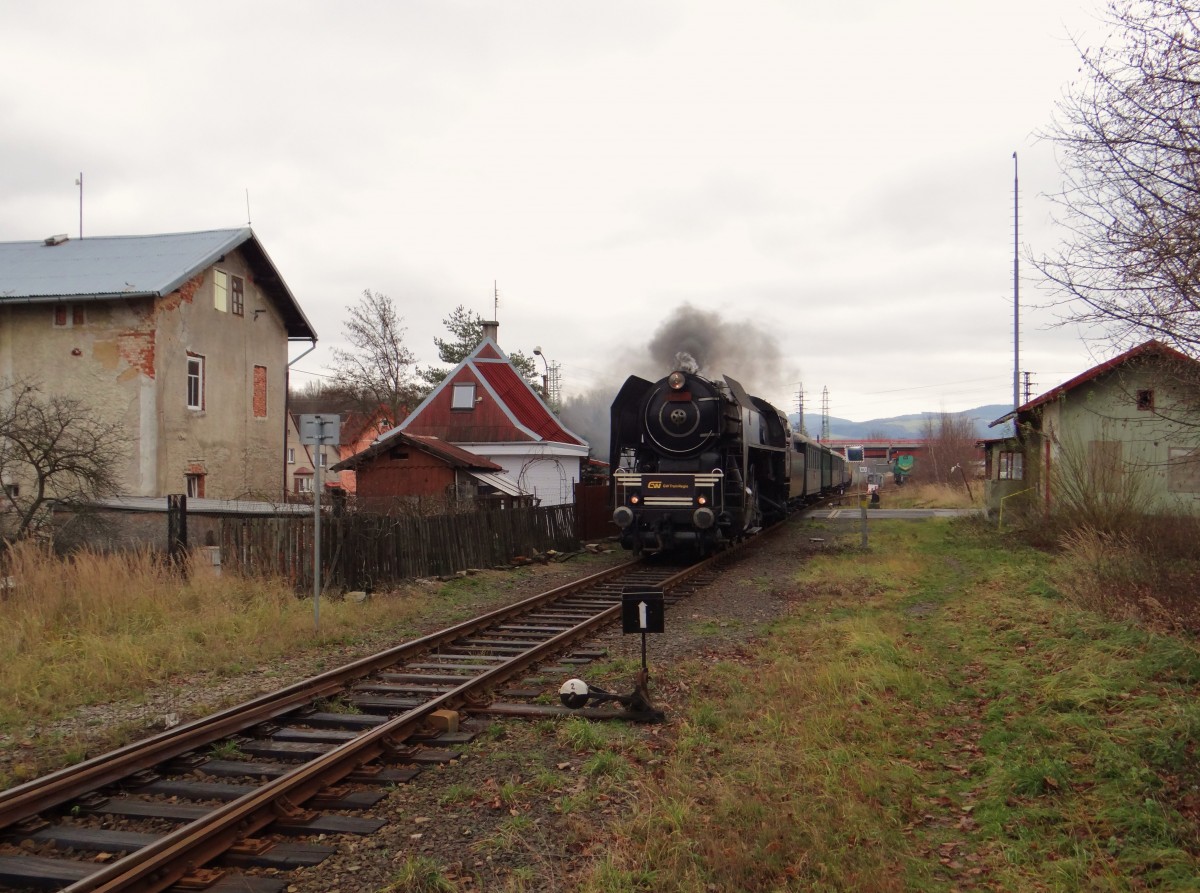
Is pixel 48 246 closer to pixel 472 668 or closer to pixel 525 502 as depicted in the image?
pixel 525 502

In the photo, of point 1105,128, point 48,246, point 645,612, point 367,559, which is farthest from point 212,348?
point 1105,128

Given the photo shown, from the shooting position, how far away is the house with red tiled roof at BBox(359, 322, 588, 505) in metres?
32.1

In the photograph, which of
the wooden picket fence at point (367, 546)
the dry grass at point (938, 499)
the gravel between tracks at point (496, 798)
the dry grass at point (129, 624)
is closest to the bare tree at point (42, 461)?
the dry grass at point (129, 624)

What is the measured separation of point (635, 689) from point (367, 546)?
776 cm

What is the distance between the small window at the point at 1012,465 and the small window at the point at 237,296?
73.2 ft

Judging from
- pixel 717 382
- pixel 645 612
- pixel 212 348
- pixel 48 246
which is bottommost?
pixel 645 612

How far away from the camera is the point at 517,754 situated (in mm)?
6227

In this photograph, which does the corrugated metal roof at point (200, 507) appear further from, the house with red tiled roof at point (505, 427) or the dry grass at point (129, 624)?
the house with red tiled roof at point (505, 427)

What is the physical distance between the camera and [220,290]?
23938 mm

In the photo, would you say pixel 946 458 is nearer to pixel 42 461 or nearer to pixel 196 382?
pixel 196 382

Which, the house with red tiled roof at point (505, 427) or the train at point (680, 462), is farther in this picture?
the house with red tiled roof at point (505, 427)

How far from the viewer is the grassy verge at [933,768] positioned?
436cm

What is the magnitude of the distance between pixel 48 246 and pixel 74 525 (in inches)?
562

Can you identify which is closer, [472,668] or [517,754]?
[517,754]
